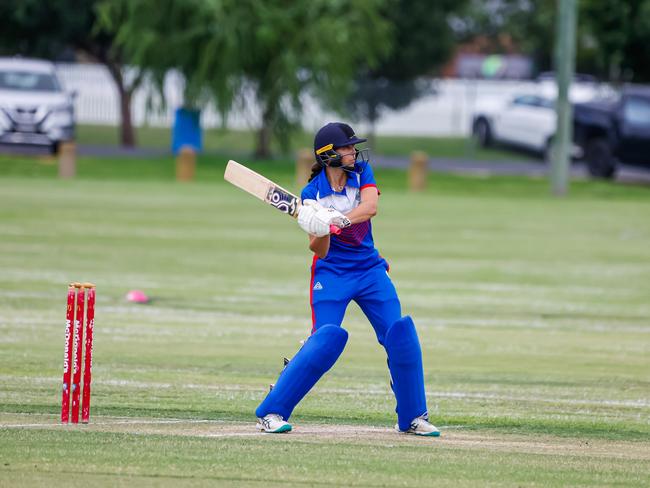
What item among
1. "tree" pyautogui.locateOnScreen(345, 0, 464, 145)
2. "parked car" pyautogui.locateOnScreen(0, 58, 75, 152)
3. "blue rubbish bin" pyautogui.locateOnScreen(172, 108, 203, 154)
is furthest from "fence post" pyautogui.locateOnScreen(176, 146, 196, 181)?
"tree" pyautogui.locateOnScreen(345, 0, 464, 145)

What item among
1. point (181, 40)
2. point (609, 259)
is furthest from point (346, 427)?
point (181, 40)

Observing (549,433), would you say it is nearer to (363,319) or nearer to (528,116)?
(363,319)

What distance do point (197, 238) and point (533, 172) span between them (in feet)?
62.6

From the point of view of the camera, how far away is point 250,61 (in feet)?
118

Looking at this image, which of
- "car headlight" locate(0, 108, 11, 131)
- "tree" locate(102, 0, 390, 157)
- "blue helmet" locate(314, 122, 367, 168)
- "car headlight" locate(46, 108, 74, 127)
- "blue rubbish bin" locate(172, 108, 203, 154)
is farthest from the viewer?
"blue rubbish bin" locate(172, 108, 203, 154)

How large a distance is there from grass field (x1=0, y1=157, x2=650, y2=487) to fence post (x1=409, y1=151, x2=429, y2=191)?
4.14 meters

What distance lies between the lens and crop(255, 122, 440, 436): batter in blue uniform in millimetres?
7742

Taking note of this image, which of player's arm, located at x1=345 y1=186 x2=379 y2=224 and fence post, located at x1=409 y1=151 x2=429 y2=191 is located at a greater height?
player's arm, located at x1=345 y1=186 x2=379 y2=224

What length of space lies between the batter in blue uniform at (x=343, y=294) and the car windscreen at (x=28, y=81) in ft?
88.6

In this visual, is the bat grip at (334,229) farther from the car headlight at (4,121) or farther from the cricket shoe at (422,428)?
the car headlight at (4,121)

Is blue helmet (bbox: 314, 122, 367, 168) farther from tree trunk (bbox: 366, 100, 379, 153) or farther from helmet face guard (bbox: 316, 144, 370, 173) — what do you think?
tree trunk (bbox: 366, 100, 379, 153)

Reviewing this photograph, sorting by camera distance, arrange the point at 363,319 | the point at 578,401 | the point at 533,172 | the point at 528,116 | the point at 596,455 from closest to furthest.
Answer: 1. the point at 596,455
2. the point at 578,401
3. the point at 363,319
4. the point at 533,172
5. the point at 528,116

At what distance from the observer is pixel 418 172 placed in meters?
31.5

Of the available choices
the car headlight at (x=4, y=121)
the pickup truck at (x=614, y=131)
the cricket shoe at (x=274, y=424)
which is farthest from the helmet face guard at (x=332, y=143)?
the pickup truck at (x=614, y=131)
